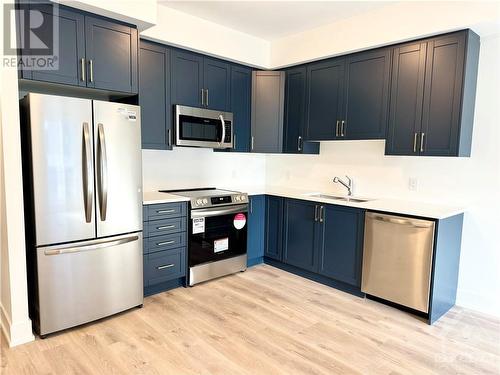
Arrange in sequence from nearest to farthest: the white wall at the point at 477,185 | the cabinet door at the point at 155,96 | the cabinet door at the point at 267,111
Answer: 1. the white wall at the point at 477,185
2. the cabinet door at the point at 155,96
3. the cabinet door at the point at 267,111

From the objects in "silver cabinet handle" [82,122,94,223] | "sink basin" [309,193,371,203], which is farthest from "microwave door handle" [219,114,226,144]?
"silver cabinet handle" [82,122,94,223]

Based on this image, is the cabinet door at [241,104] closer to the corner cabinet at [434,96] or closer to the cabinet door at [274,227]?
the cabinet door at [274,227]

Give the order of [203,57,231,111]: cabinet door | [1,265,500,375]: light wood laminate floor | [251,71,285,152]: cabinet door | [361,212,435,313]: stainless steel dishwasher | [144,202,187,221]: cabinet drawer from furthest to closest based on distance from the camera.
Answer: [251,71,285,152]: cabinet door, [203,57,231,111]: cabinet door, [144,202,187,221]: cabinet drawer, [361,212,435,313]: stainless steel dishwasher, [1,265,500,375]: light wood laminate floor

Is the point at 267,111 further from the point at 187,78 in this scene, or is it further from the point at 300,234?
the point at 300,234

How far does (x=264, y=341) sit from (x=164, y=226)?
53.4 inches

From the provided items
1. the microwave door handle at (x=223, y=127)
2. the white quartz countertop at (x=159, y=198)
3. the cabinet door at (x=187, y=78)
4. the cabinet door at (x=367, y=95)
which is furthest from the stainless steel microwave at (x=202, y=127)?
the cabinet door at (x=367, y=95)

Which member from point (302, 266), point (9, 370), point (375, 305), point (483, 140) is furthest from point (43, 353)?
point (483, 140)

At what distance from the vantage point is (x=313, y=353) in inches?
90.0

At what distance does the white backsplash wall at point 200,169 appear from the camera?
3.60 metres

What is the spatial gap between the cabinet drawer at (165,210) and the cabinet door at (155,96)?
610mm

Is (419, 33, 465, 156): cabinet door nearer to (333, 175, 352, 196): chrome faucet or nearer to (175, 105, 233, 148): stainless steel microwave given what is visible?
(333, 175, 352, 196): chrome faucet

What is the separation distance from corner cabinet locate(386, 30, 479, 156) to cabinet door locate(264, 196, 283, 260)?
1400mm

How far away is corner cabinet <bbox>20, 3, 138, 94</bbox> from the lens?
2371 millimetres

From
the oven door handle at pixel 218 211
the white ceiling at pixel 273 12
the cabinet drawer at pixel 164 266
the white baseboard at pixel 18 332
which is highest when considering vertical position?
the white ceiling at pixel 273 12
